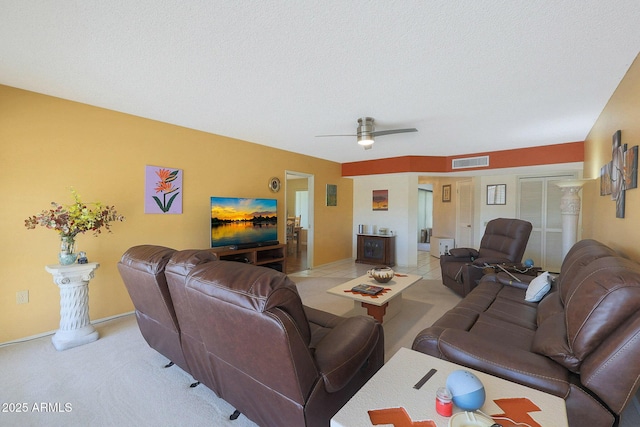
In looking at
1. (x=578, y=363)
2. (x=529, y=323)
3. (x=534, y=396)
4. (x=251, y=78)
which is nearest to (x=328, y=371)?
(x=534, y=396)

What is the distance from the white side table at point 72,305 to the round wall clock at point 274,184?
280 centimetres

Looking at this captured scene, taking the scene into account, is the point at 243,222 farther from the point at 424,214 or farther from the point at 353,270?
the point at 424,214

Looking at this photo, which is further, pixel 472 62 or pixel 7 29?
pixel 472 62

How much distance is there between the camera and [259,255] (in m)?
4.49

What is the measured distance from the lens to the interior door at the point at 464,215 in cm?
630

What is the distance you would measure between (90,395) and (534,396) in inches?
99.4

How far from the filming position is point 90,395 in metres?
1.86

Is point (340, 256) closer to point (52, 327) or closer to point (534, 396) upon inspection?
point (52, 327)

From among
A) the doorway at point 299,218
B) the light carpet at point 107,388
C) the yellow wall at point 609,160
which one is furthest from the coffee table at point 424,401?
the doorway at point 299,218

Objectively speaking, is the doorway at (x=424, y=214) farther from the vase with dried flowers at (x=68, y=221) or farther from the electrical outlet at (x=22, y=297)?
the electrical outlet at (x=22, y=297)

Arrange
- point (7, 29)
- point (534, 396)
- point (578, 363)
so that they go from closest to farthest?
point (534, 396), point (578, 363), point (7, 29)

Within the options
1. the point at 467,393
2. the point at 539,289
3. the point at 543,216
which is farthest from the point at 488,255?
the point at 467,393

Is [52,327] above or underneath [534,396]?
underneath

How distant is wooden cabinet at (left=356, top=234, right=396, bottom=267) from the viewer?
603 centimetres
